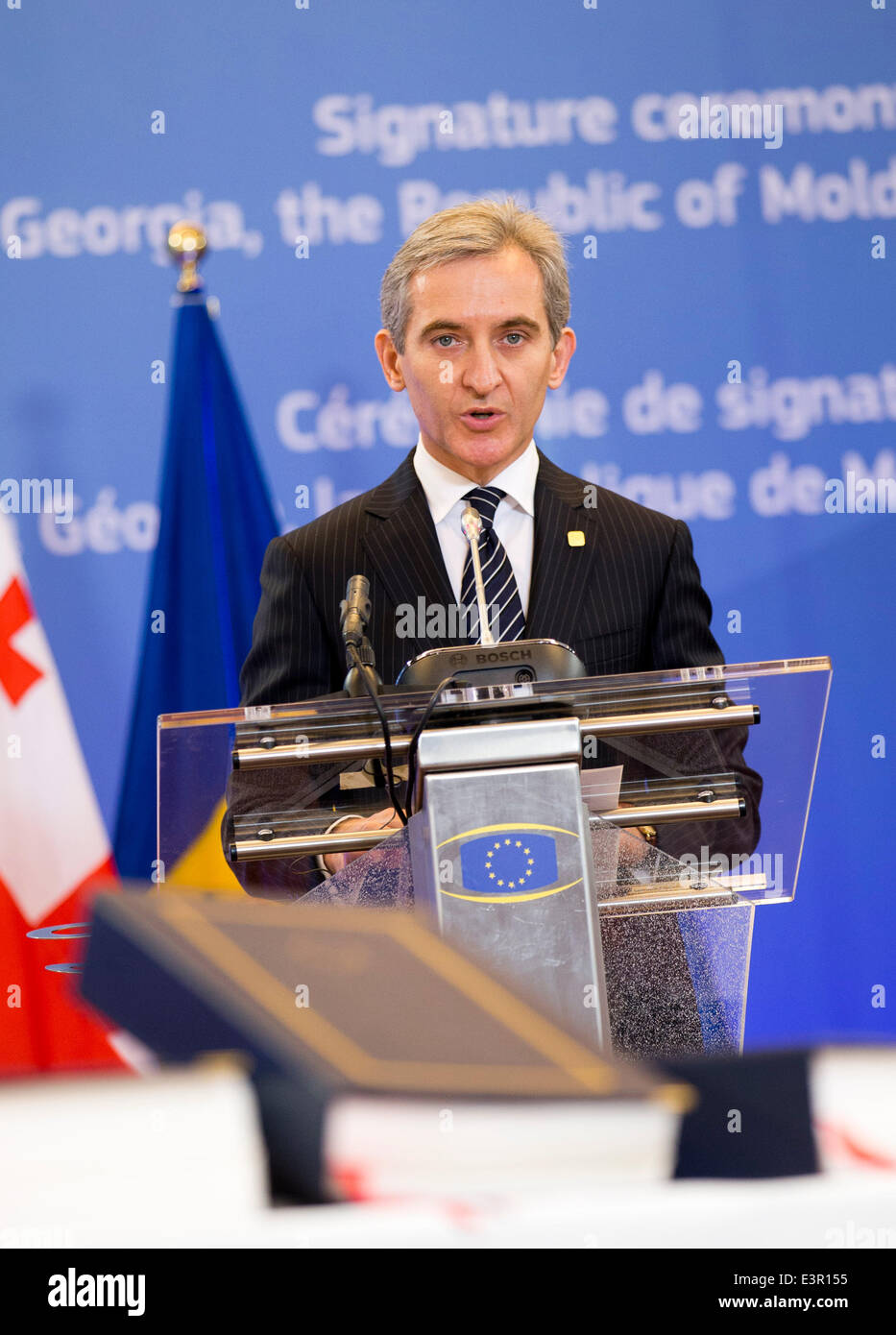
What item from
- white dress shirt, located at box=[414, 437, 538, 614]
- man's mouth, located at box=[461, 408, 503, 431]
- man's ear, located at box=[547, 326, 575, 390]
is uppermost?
man's ear, located at box=[547, 326, 575, 390]

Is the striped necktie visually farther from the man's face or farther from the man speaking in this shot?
the man's face

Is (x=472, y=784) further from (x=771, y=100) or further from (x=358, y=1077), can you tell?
(x=771, y=100)

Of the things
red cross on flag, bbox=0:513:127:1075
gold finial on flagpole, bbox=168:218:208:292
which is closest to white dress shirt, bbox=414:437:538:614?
gold finial on flagpole, bbox=168:218:208:292

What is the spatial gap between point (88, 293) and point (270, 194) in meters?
0.51

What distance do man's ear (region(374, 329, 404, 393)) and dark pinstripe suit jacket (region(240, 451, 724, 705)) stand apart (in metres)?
0.19

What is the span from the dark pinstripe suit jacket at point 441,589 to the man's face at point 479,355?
0.11m

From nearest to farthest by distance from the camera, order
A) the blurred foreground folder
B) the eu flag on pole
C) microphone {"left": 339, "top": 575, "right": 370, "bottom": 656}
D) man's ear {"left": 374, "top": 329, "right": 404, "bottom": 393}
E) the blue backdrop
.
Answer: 1. the blurred foreground folder
2. microphone {"left": 339, "top": 575, "right": 370, "bottom": 656}
3. man's ear {"left": 374, "top": 329, "right": 404, "bottom": 393}
4. the eu flag on pole
5. the blue backdrop

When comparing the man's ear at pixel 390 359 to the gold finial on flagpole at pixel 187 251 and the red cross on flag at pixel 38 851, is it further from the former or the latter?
the red cross on flag at pixel 38 851

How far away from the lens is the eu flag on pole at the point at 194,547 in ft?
10.9

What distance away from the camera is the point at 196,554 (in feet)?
11.0

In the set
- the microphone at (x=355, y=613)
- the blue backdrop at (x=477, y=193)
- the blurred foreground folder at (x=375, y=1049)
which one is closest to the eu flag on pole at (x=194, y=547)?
the blue backdrop at (x=477, y=193)

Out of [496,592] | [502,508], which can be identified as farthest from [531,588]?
[502,508]

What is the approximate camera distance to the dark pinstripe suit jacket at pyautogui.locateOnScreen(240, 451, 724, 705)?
81.0 inches

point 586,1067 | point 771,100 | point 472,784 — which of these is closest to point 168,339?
point 771,100
